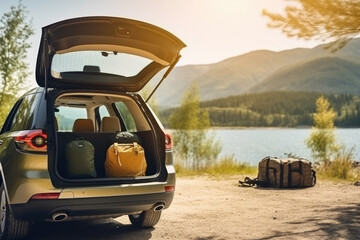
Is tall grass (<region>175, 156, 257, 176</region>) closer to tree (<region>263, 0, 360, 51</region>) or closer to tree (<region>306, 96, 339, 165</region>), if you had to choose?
tree (<region>263, 0, 360, 51</region>)

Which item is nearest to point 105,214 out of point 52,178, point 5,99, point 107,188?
point 107,188

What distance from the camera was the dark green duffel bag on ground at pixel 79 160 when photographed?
4801 millimetres

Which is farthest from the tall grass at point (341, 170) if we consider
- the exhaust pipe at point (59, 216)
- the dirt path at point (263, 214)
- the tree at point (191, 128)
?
the tree at point (191, 128)

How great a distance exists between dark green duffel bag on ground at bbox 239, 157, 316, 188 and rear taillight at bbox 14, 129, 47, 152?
669 centimetres

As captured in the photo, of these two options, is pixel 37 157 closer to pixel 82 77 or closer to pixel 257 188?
pixel 82 77

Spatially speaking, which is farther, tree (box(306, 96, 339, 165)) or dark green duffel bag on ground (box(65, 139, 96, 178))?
tree (box(306, 96, 339, 165))

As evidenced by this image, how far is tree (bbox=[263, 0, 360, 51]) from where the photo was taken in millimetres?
8266

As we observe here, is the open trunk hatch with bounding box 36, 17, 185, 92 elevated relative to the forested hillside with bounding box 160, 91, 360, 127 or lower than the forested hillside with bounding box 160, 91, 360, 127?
lower

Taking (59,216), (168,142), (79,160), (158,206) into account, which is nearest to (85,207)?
(59,216)

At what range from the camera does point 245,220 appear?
6.34m

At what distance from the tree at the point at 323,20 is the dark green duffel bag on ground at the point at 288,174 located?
108 inches

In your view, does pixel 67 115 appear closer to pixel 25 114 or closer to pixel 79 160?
pixel 25 114

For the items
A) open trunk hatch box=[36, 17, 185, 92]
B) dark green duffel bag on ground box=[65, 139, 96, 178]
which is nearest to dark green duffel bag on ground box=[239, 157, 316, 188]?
open trunk hatch box=[36, 17, 185, 92]

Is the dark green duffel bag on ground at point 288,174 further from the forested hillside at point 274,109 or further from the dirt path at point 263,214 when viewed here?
the forested hillside at point 274,109
